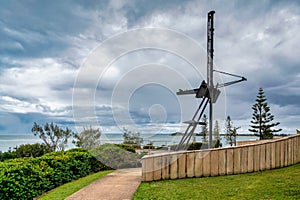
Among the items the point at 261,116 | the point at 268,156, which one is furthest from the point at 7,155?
the point at 261,116

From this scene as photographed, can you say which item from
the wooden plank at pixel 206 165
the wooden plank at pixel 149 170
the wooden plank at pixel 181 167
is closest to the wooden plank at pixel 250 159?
the wooden plank at pixel 206 165

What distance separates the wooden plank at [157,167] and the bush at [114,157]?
10.5 ft

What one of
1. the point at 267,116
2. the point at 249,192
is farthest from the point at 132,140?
the point at 267,116

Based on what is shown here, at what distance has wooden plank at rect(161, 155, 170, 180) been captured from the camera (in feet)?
19.7

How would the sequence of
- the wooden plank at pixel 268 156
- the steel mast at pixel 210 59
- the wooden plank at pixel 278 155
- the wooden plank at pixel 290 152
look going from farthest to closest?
the steel mast at pixel 210 59
the wooden plank at pixel 290 152
the wooden plank at pixel 278 155
the wooden plank at pixel 268 156

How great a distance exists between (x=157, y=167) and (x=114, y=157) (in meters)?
3.32

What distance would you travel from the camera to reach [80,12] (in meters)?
7.60

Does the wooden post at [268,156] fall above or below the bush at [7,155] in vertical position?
above

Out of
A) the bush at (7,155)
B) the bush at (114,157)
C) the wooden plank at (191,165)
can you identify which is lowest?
the bush at (7,155)

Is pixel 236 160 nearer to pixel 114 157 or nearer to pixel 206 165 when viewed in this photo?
pixel 206 165

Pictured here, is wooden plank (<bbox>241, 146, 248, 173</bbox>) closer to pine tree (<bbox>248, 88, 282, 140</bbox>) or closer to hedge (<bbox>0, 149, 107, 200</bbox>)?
hedge (<bbox>0, 149, 107, 200</bbox>)

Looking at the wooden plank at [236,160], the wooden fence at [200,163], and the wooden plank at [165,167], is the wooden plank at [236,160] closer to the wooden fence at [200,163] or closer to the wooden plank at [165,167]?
the wooden fence at [200,163]

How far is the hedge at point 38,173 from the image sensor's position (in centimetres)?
433

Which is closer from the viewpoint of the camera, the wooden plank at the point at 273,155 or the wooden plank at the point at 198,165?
the wooden plank at the point at 198,165
